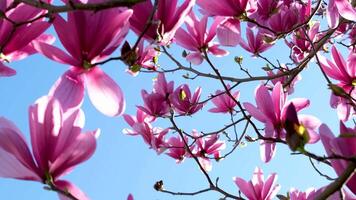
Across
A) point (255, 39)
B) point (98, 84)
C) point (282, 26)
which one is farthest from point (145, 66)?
point (98, 84)

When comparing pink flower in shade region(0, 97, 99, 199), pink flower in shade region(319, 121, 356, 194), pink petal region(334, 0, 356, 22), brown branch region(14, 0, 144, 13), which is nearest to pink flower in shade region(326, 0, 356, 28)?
pink petal region(334, 0, 356, 22)

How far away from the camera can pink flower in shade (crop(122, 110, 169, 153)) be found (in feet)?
7.15

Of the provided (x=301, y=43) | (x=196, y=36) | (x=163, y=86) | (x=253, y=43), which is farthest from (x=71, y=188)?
(x=301, y=43)

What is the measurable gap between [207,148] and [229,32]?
1148 mm

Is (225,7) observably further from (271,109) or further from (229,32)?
(271,109)

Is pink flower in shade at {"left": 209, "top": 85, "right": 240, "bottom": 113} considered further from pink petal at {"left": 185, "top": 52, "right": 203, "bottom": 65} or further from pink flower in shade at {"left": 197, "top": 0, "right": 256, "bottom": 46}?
pink flower in shade at {"left": 197, "top": 0, "right": 256, "bottom": 46}

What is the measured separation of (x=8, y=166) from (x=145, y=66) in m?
1.58

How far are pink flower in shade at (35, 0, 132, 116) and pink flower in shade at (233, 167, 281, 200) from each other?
3.01 ft

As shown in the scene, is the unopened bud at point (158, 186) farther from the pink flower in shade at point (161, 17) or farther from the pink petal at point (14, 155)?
the pink petal at point (14, 155)

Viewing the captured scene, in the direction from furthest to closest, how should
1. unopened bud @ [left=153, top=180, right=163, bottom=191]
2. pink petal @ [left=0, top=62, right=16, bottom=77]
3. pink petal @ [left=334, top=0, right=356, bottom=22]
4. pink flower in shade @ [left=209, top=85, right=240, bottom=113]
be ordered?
1. pink flower in shade @ [left=209, top=85, right=240, bottom=113]
2. unopened bud @ [left=153, top=180, right=163, bottom=191]
3. pink petal @ [left=334, top=0, right=356, bottom=22]
4. pink petal @ [left=0, top=62, right=16, bottom=77]

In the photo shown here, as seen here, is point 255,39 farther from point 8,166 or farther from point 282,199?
point 8,166

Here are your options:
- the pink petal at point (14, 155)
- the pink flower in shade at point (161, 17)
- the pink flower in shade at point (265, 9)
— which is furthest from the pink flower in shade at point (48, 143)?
the pink flower in shade at point (265, 9)

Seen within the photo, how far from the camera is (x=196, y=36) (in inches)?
60.7

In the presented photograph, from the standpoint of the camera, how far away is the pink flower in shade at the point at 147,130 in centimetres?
218
